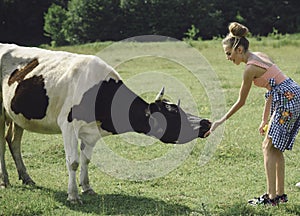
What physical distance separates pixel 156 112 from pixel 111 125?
597 mm

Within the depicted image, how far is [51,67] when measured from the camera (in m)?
7.11

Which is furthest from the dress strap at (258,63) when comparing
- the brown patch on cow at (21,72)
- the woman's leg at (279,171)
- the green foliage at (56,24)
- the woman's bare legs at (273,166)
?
the green foliage at (56,24)

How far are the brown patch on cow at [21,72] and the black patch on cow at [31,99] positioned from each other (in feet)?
0.32

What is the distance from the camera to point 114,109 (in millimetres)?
6887

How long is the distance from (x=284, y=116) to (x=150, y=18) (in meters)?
45.8

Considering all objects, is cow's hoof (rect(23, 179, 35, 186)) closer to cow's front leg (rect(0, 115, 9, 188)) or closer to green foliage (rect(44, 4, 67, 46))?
cow's front leg (rect(0, 115, 9, 188))

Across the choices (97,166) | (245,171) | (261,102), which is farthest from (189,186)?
(261,102)

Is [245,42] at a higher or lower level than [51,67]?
higher

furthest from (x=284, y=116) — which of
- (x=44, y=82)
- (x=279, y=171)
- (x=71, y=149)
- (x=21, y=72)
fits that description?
(x=21, y=72)

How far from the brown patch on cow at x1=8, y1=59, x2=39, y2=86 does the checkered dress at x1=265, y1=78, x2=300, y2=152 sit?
9.77 feet

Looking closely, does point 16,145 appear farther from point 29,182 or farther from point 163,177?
point 163,177

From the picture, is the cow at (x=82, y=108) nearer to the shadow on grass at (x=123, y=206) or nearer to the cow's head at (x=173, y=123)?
the cow's head at (x=173, y=123)

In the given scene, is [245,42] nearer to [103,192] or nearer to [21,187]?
[103,192]

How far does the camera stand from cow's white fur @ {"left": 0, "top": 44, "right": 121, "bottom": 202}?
6.77m
